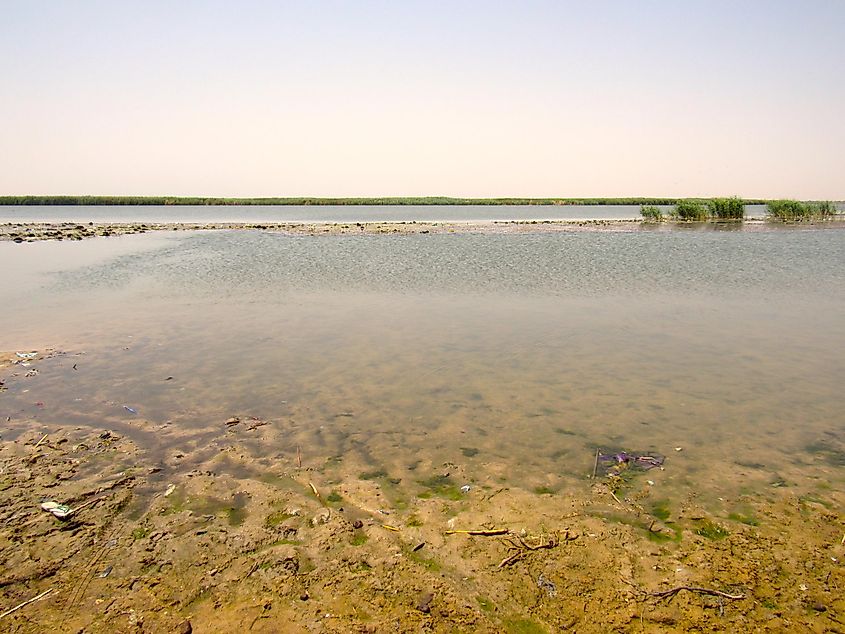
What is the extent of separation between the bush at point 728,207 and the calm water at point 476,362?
4798 centimetres

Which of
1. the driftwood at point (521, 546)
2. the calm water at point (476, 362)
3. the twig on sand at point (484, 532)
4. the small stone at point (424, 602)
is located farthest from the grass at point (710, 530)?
the small stone at point (424, 602)

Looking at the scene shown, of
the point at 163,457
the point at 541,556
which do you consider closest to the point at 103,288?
the point at 163,457

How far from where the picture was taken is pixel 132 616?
4543 mm

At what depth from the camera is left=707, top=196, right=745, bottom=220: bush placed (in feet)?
222

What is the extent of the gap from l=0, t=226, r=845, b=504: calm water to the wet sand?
1.91ft

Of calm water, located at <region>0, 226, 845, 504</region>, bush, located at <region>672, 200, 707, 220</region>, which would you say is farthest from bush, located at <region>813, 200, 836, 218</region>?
calm water, located at <region>0, 226, 845, 504</region>

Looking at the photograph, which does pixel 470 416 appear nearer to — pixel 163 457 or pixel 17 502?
pixel 163 457

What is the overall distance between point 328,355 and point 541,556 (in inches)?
313

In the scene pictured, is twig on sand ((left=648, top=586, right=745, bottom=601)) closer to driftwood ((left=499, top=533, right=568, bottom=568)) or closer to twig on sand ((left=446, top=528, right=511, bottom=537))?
driftwood ((left=499, top=533, right=568, bottom=568))

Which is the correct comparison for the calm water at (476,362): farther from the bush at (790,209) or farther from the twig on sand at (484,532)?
the bush at (790,209)

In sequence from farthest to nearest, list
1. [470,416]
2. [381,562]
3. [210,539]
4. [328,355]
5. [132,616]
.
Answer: [328,355], [470,416], [210,539], [381,562], [132,616]

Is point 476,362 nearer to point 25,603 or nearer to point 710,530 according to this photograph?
point 710,530

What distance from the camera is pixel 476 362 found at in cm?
1162

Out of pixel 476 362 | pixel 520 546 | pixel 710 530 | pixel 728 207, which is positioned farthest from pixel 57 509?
pixel 728 207
